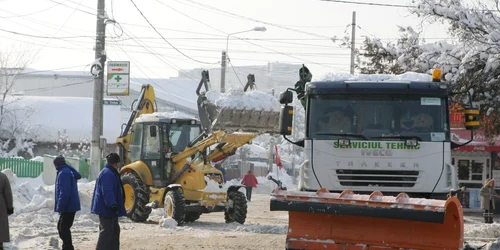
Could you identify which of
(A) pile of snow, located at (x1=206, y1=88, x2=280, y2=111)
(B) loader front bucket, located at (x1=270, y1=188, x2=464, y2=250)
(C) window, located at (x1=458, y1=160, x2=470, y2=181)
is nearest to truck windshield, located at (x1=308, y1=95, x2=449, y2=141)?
(B) loader front bucket, located at (x1=270, y1=188, x2=464, y2=250)

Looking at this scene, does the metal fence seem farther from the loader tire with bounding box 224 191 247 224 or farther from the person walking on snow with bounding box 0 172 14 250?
the person walking on snow with bounding box 0 172 14 250

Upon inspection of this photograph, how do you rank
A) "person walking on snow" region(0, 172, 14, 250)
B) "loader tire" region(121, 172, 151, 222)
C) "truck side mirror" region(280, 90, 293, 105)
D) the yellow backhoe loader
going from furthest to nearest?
"loader tire" region(121, 172, 151, 222)
the yellow backhoe loader
"truck side mirror" region(280, 90, 293, 105)
"person walking on snow" region(0, 172, 14, 250)

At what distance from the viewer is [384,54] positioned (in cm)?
2417

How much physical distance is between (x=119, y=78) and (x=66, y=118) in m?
41.4

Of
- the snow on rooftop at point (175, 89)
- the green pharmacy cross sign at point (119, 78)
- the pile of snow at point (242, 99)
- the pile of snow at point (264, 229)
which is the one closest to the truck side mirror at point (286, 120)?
the pile of snow at point (264, 229)

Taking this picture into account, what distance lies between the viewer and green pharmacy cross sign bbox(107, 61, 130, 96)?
3088 centimetres

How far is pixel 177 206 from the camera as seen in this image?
71.4ft

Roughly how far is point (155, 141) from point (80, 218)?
276cm

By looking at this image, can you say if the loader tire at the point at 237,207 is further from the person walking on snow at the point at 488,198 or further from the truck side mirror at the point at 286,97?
the truck side mirror at the point at 286,97

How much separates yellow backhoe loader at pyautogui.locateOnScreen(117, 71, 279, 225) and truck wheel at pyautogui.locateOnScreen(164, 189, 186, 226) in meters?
0.02

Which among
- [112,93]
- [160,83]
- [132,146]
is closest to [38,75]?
[160,83]

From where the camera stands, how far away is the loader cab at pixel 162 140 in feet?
77.9

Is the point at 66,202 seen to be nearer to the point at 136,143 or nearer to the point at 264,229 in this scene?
the point at 264,229

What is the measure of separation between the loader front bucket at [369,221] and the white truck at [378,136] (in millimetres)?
1877
